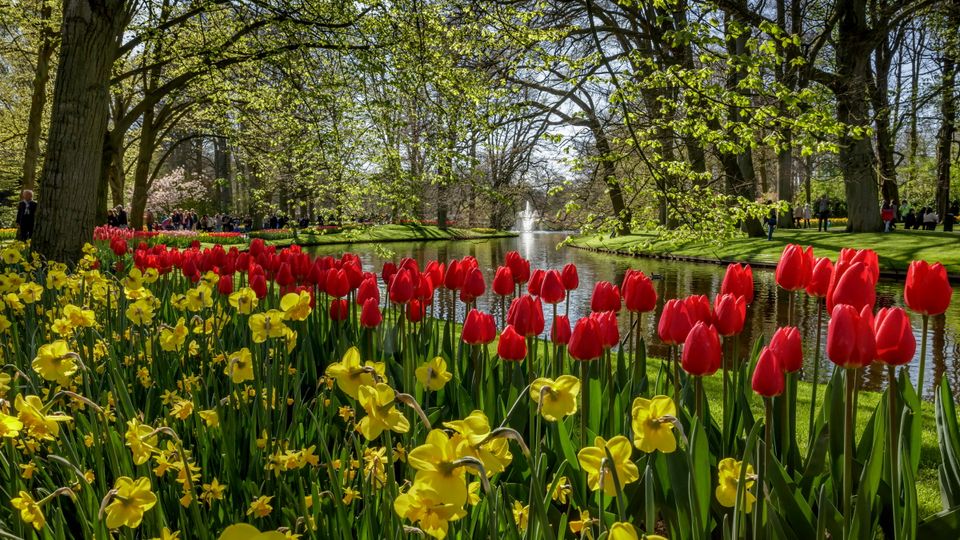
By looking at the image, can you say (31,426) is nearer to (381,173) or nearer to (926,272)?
(926,272)

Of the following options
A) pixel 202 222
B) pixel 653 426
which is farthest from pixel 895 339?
pixel 202 222

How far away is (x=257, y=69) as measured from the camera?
13375mm

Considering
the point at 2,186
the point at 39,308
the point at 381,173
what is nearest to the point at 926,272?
the point at 39,308

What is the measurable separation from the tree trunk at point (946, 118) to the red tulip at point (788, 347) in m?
18.0

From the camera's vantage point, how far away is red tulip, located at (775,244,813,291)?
230cm

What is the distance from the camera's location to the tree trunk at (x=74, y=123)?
670cm

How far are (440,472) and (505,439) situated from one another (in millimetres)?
229

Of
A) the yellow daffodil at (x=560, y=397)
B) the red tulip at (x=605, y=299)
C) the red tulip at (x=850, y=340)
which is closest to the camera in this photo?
the yellow daffodil at (x=560, y=397)

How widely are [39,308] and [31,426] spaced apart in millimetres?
3105

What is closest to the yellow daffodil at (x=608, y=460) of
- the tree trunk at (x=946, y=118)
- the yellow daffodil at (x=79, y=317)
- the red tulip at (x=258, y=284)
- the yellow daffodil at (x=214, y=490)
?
the yellow daffodil at (x=214, y=490)

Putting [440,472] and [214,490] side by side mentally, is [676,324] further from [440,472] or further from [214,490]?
[214,490]

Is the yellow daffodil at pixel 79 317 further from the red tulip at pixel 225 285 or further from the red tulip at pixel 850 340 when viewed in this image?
the red tulip at pixel 850 340

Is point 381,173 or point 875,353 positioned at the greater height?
point 381,173

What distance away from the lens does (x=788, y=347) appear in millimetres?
1591
